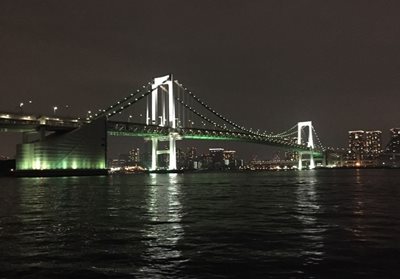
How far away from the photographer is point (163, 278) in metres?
8.53

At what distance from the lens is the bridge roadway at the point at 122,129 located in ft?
273

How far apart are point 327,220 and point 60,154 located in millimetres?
69601

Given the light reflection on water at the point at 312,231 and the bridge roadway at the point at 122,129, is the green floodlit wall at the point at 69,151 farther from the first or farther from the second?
the light reflection on water at the point at 312,231

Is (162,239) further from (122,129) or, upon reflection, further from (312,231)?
(122,129)

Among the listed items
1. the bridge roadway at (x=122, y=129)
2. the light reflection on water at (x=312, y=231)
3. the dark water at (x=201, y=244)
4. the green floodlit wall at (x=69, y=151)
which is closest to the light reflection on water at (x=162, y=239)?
the dark water at (x=201, y=244)

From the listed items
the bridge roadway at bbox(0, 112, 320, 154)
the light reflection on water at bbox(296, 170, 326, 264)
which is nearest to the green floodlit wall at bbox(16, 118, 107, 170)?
the bridge roadway at bbox(0, 112, 320, 154)

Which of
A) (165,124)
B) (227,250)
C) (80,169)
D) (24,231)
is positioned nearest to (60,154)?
(80,169)

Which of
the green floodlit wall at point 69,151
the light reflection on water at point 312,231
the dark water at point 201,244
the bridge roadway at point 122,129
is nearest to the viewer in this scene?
the dark water at point 201,244

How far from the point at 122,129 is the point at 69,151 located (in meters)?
14.3

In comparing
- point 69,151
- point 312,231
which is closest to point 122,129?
point 69,151

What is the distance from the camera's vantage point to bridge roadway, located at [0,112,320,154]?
3270 inches

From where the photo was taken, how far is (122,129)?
308 feet

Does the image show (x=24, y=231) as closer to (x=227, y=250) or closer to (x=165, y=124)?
(x=227, y=250)

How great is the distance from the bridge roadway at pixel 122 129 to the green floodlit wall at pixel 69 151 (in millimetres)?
2859
